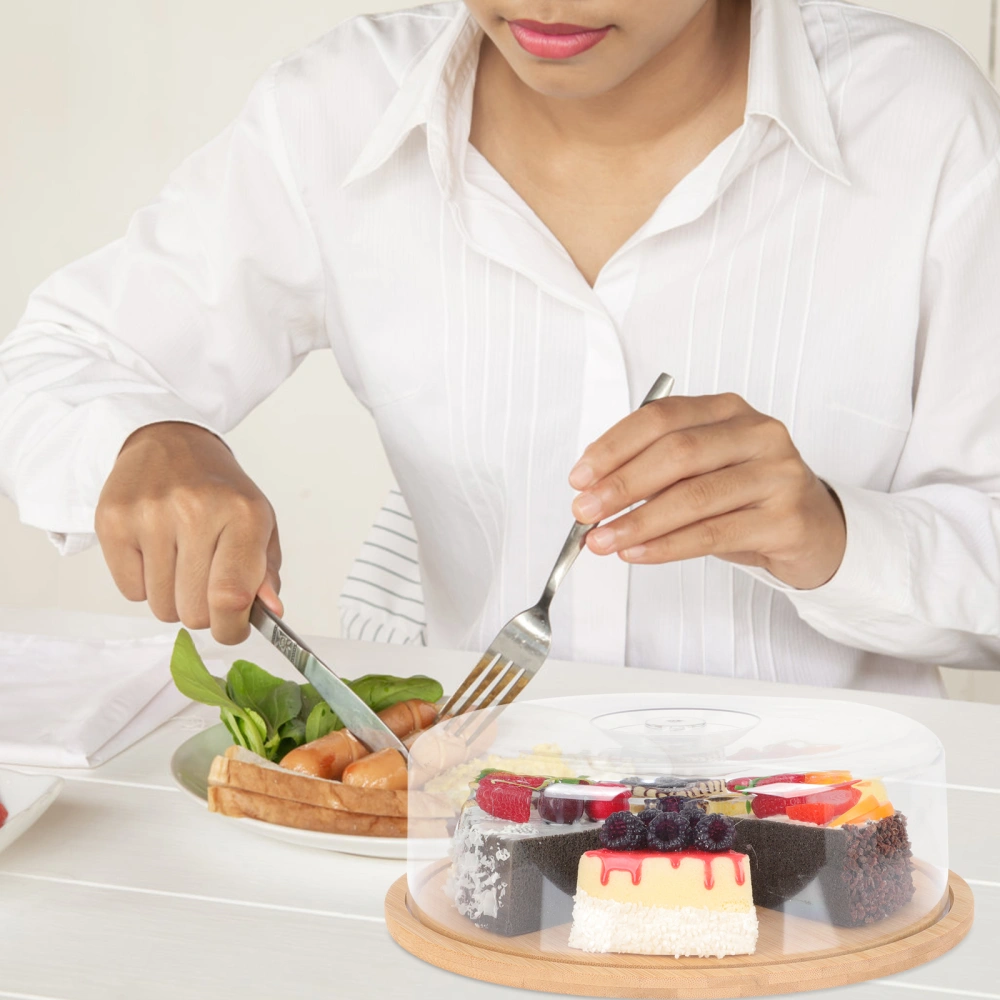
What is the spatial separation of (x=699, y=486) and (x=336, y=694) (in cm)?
27

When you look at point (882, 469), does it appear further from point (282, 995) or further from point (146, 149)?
point (146, 149)

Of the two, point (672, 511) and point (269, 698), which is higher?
point (672, 511)

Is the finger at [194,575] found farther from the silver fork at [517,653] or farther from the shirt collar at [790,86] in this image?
the shirt collar at [790,86]

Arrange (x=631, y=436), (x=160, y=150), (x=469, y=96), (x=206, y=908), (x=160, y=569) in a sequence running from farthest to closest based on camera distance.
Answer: (x=160, y=150), (x=469, y=96), (x=160, y=569), (x=631, y=436), (x=206, y=908)

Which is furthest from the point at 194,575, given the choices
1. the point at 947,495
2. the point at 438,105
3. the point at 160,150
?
the point at 160,150

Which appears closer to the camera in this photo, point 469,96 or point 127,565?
point 127,565

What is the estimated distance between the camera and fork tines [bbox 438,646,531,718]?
85cm

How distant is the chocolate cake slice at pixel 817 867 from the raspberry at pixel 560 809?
0.25 feet

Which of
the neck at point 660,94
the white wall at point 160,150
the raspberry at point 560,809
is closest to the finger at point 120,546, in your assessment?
the raspberry at point 560,809

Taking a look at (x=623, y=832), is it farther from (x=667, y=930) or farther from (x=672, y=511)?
(x=672, y=511)

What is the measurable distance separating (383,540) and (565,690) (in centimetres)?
55

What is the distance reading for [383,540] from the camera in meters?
1.60

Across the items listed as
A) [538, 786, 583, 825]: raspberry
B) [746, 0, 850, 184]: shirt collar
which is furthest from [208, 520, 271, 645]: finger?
[746, 0, 850, 184]: shirt collar

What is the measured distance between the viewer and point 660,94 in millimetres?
1242
